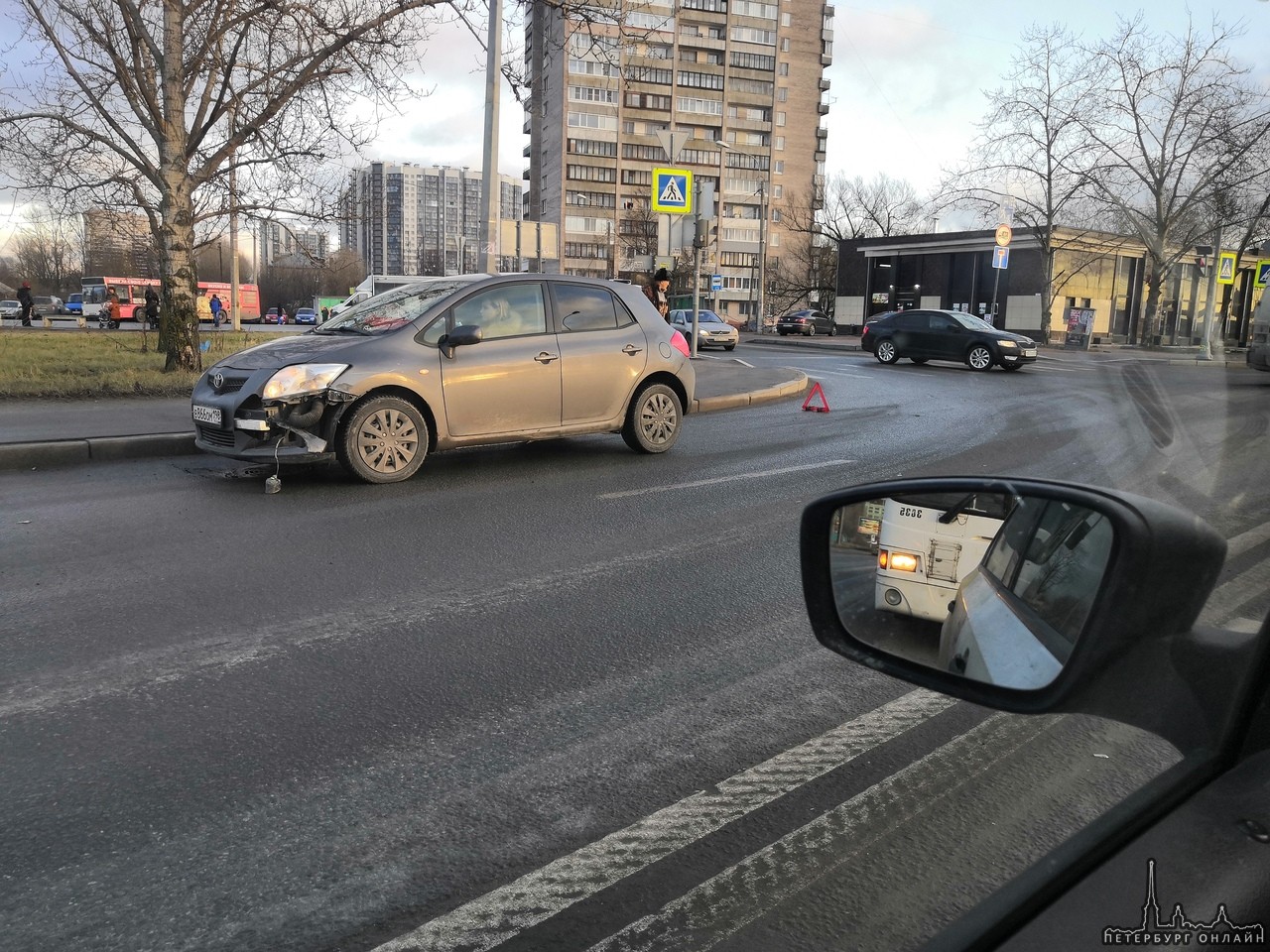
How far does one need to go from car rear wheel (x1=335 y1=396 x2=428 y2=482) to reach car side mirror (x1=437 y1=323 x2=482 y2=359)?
55 cm

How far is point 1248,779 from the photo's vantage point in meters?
1.09

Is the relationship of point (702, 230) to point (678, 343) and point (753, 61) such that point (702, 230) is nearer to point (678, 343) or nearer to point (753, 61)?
point (678, 343)

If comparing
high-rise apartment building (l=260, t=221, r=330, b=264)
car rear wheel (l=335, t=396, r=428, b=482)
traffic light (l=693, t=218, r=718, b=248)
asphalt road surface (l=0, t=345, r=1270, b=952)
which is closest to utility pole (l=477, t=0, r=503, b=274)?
high-rise apartment building (l=260, t=221, r=330, b=264)

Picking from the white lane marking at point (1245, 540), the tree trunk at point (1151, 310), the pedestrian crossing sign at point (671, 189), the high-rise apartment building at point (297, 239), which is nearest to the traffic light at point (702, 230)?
the pedestrian crossing sign at point (671, 189)

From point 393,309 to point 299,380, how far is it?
126 cm

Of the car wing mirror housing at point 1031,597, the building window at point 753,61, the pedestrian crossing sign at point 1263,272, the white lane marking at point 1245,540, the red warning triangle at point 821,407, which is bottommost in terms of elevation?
the red warning triangle at point 821,407

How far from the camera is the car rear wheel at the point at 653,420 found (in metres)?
9.14

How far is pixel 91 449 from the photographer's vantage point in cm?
854

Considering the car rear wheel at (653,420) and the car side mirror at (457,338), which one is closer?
the car side mirror at (457,338)

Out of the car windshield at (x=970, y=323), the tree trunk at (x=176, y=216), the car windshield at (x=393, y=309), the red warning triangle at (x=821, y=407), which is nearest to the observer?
the car windshield at (x=393, y=309)

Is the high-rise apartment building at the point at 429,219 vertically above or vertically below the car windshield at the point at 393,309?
above

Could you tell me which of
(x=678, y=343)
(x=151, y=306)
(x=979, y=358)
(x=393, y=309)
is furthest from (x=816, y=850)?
(x=151, y=306)

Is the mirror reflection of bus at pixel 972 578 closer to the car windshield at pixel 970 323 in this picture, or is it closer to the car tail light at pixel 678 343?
the car tail light at pixel 678 343

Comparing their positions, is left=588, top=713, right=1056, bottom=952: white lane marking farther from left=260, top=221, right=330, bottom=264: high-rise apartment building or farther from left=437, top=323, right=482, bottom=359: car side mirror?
left=260, top=221, right=330, bottom=264: high-rise apartment building
